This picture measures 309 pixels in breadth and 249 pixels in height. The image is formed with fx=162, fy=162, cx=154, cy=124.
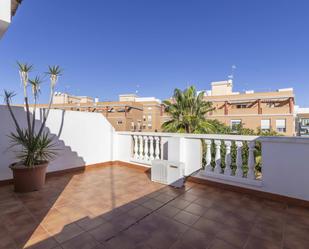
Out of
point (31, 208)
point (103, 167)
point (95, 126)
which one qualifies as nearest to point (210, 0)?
point (95, 126)

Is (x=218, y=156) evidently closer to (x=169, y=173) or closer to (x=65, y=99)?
(x=169, y=173)

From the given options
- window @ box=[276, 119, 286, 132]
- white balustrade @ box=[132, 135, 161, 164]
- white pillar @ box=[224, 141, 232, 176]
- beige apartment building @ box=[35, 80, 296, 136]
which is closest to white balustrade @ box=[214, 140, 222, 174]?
white pillar @ box=[224, 141, 232, 176]

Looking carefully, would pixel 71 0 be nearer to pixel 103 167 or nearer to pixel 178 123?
pixel 103 167

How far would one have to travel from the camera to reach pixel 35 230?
1815mm

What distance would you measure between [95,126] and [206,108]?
25.9ft

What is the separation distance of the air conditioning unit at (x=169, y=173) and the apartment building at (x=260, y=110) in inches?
793

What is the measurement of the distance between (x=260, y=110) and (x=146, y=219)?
28.1m

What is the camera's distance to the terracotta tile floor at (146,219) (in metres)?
1.65

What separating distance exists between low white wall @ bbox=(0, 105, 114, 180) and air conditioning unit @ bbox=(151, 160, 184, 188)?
2160 millimetres

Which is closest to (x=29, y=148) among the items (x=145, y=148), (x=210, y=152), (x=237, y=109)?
(x=145, y=148)

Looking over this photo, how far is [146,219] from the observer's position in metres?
2.08

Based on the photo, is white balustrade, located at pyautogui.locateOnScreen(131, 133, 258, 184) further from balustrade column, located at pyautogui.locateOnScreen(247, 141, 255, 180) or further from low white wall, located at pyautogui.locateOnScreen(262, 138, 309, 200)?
low white wall, located at pyautogui.locateOnScreen(262, 138, 309, 200)

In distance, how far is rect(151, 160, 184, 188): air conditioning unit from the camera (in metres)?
3.25

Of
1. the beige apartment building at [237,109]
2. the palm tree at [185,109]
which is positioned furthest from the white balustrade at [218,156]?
the beige apartment building at [237,109]
